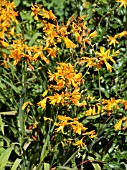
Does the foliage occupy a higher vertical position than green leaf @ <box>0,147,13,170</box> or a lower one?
higher

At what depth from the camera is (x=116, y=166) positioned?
2711 millimetres

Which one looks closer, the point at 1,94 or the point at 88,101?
the point at 88,101

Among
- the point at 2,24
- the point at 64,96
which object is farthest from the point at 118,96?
the point at 2,24

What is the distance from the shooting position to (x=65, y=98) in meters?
2.37

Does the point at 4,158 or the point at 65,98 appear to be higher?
the point at 65,98

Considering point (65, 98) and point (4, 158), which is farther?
point (4, 158)

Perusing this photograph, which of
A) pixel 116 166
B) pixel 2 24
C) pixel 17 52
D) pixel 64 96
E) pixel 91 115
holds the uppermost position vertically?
pixel 2 24

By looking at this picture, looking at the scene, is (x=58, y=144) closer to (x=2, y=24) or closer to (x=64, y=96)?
(x=64, y=96)

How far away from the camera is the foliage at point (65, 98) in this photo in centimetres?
254

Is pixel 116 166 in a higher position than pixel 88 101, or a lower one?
lower

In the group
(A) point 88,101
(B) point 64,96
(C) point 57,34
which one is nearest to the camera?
(B) point 64,96

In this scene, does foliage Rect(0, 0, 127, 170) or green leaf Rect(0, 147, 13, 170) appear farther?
green leaf Rect(0, 147, 13, 170)

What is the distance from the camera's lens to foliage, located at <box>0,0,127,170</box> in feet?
8.32

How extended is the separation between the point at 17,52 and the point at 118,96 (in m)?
0.82
